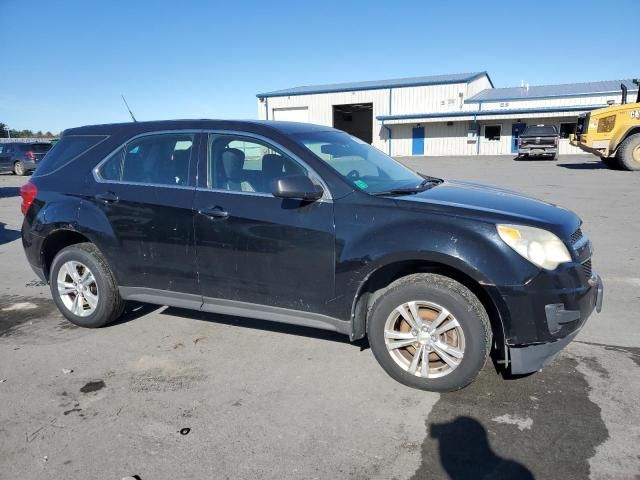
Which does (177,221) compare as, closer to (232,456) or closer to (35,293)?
(232,456)

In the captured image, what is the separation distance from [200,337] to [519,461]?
2.73 metres

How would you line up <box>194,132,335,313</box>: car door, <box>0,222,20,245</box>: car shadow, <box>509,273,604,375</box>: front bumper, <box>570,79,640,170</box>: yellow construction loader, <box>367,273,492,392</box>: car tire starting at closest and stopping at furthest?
<box>509,273,604,375</box>: front bumper < <box>367,273,492,392</box>: car tire < <box>194,132,335,313</box>: car door < <box>0,222,20,245</box>: car shadow < <box>570,79,640,170</box>: yellow construction loader

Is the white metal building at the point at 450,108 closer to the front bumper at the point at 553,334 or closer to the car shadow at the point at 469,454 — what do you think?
the front bumper at the point at 553,334

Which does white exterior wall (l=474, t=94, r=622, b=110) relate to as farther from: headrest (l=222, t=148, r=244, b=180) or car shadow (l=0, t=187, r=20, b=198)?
headrest (l=222, t=148, r=244, b=180)

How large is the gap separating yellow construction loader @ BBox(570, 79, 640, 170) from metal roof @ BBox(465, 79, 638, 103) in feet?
67.3

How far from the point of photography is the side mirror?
11.1ft

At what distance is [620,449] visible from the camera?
2654 mm

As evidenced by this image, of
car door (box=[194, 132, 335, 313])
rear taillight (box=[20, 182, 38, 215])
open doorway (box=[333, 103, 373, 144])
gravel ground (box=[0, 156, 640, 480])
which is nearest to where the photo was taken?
gravel ground (box=[0, 156, 640, 480])

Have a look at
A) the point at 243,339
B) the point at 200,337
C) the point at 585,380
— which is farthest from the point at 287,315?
the point at 585,380

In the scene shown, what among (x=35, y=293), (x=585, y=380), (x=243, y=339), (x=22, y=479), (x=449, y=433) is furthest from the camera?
(x=35, y=293)

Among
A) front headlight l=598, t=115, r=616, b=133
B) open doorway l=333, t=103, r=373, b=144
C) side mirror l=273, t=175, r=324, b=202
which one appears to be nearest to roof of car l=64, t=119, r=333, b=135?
side mirror l=273, t=175, r=324, b=202

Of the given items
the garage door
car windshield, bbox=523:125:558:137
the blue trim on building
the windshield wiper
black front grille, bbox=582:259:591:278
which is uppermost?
the garage door

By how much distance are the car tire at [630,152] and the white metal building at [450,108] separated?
1831cm

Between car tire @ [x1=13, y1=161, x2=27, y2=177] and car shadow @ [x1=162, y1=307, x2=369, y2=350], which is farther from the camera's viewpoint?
car tire @ [x1=13, y1=161, x2=27, y2=177]
